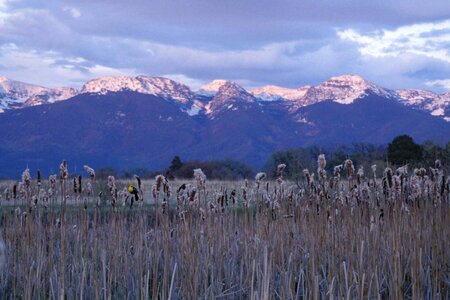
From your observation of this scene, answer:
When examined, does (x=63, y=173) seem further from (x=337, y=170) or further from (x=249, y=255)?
(x=337, y=170)

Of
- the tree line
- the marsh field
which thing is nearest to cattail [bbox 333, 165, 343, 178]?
the marsh field

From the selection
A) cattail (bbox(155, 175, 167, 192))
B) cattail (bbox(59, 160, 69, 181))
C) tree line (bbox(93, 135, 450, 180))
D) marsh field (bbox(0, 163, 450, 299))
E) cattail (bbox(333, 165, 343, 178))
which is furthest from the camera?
tree line (bbox(93, 135, 450, 180))

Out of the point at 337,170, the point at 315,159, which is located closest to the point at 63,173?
the point at 337,170

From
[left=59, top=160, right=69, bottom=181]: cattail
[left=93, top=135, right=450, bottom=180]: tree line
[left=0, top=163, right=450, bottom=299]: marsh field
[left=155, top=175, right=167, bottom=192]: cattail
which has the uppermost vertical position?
[left=93, top=135, right=450, bottom=180]: tree line

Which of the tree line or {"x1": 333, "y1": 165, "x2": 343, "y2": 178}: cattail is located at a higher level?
the tree line

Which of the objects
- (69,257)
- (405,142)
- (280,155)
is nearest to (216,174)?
(280,155)

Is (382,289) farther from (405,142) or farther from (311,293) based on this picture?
(405,142)

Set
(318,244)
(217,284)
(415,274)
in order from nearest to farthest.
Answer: (415,274) → (217,284) → (318,244)

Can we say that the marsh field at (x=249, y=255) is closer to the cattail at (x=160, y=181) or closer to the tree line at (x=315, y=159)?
the cattail at (x=160, y=181)

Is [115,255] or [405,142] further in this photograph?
[405,142]

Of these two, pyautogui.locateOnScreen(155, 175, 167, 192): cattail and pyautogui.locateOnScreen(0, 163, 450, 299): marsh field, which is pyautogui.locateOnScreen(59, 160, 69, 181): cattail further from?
pyautogui.locateOnScreen(155, 175, 167, 192): cattail

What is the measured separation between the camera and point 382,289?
18.1 feet

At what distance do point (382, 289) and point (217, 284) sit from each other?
60.1 inches

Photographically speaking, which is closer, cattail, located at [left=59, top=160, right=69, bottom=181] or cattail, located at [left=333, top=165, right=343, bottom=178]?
cattail, located at [left=59, top=160, right=69, bottom=181]
